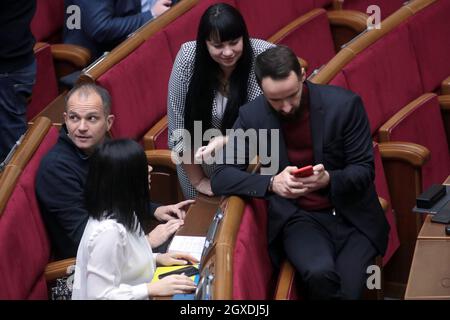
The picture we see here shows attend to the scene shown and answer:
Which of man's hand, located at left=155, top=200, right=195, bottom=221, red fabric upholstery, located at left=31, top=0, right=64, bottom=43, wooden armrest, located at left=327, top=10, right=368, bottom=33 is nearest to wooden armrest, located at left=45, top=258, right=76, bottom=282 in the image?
man's hand, located at left=155, top=200, right=195, bottom=221

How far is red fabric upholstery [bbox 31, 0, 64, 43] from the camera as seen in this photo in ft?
4.38

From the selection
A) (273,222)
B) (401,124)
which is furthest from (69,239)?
(401,124)

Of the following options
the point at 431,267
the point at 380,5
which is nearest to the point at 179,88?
the point at 431,267

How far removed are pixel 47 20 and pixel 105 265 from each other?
69 centimetres

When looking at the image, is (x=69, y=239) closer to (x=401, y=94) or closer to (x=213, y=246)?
(x=213, y=246)

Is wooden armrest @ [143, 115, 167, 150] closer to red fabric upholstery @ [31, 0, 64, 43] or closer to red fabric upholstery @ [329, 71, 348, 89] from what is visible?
red fabric upholstery @ [329, 71, 348, 89]

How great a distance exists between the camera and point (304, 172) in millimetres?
793

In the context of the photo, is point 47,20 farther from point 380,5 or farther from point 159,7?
point 380,5

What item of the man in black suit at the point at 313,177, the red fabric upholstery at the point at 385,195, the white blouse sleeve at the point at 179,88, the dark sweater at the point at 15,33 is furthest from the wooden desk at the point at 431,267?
the dark sweater at the point at 15,33

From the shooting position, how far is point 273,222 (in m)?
0.85

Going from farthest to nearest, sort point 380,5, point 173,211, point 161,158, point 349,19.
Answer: point 380,5 < point 349,19 < point 161,158 < point 173,211

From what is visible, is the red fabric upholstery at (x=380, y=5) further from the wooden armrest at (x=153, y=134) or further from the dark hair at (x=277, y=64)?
the dark hair at (x=277, y=64)

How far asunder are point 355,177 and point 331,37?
623 millimetres

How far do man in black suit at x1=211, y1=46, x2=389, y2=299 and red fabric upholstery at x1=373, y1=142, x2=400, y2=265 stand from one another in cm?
17
